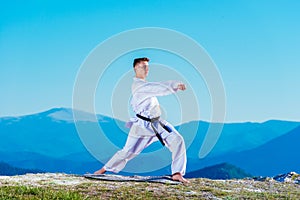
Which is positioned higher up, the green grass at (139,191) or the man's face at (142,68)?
the man's face at (142,68)

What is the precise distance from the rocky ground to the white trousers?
60 cm

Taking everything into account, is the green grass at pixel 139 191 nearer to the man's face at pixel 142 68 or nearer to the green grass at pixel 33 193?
the green grass at pixel 33 193

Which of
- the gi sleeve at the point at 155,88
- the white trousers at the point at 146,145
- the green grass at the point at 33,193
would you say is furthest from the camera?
the white trousers at the point at 146,145

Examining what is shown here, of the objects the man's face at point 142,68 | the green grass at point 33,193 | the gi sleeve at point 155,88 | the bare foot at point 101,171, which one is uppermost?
the man's face at point 142,68

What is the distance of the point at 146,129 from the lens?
12.9 m

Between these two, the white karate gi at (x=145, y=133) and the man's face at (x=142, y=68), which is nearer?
the white karate gi at (x=145, y=133)

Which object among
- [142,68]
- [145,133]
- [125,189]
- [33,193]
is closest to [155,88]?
[142,68]

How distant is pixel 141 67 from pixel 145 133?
144cm

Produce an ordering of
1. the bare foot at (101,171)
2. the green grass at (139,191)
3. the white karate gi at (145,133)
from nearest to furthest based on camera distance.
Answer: the green grass at (139,191) → the white karate gi at (145,133) → the bare foot at (101,171)

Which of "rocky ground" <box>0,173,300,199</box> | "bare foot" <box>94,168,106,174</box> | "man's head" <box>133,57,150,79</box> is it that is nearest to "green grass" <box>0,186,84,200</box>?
"rocky ground" <box>0,173,300,199</box>

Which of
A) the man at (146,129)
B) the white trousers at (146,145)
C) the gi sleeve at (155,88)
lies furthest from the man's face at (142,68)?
the white trousers at (146,145)

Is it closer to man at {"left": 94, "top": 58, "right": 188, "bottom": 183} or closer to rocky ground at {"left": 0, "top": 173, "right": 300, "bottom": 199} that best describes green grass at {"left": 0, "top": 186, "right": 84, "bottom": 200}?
rocky ground at {"left": 0, "top": 173, "right": 300, "bottom": 199}

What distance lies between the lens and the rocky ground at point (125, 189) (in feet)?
35.1

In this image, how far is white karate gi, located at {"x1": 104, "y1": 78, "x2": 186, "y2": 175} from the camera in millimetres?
12492
